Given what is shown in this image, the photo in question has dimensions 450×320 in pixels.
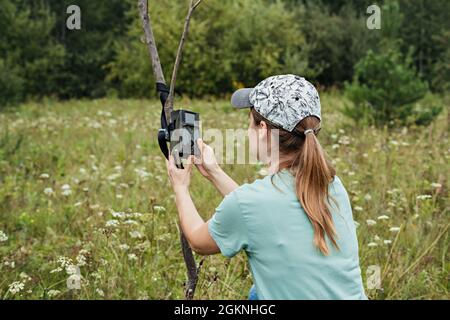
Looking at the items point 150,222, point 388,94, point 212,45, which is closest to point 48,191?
point 150,222

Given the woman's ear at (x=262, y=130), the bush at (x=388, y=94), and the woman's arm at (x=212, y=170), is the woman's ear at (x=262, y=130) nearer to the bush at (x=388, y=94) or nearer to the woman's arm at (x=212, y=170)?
the woman's arm at (x=212, y=170)

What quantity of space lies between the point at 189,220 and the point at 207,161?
26 cm

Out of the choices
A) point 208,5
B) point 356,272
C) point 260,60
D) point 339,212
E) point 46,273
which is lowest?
point 46,273

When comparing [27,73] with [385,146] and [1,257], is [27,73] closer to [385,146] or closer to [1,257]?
[385,146]

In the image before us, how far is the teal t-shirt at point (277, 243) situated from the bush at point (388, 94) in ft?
18.9

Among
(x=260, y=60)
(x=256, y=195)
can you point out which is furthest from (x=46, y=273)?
(x=260, y=60)

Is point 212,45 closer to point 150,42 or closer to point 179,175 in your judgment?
point 150,42

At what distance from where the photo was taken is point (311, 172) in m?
1.71

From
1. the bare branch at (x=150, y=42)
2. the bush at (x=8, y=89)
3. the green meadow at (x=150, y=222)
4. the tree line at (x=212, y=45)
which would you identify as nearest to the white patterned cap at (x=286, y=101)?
the bare branch at (x=150, y=42)

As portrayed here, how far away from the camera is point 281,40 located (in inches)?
737

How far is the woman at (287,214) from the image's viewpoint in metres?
1.65

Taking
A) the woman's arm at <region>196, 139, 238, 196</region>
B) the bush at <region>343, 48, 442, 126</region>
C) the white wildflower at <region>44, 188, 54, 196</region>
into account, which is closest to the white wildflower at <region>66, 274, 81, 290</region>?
the woman's arm at <region>196, 139, 238, 196</region>

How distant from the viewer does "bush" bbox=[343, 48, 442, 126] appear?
7.25 m

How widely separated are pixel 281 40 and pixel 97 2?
774cm
